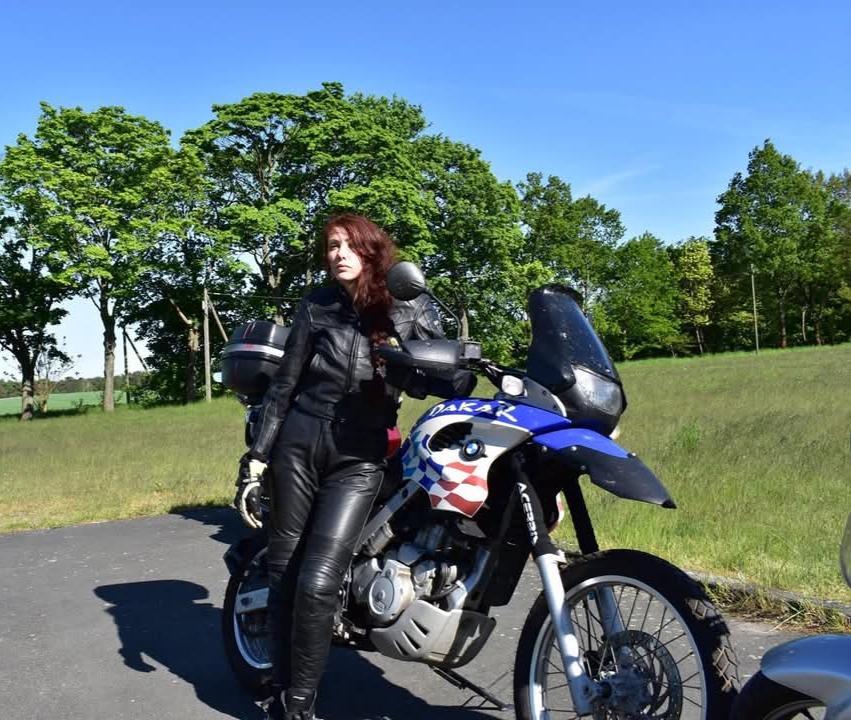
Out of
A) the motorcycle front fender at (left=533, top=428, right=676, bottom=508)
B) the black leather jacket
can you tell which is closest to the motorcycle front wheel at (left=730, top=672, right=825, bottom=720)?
the motorcycle front fender at (left=533, top=428, right=676, bottom=508)

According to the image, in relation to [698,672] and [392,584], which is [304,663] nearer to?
[392,584]

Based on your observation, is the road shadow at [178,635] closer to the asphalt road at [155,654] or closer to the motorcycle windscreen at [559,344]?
the asphalt road at [155,654]

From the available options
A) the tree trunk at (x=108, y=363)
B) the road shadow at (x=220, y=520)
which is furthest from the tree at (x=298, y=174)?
the road shadow at (x=220, y=520)

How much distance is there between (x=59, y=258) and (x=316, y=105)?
1250cm

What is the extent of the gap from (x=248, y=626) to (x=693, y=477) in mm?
5398

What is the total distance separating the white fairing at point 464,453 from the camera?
10.1 ft

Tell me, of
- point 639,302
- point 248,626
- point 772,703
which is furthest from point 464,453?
point 639,302

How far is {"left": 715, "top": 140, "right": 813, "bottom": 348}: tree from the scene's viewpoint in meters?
62.9

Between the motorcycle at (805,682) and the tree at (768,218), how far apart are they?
6479 centimetres

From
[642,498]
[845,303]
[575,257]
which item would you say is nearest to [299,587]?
[642,498]

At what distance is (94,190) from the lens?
3656 centimetres

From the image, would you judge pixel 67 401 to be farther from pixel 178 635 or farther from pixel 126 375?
pixel 178 635

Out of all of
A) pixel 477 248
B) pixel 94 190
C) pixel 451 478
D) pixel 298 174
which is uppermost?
pixel 298 174

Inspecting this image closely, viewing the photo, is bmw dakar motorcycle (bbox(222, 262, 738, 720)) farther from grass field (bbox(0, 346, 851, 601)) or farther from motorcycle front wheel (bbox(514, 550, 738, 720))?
grass field (bbox(0, 346, 851, 601))
